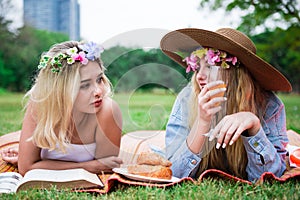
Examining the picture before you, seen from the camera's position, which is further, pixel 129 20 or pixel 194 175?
pixel 129 20

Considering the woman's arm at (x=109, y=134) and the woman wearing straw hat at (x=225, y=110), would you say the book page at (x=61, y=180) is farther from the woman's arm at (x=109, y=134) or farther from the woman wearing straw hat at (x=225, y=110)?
the woman wearing straw hat at (x=225, y=110)

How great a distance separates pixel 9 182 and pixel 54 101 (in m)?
0.42

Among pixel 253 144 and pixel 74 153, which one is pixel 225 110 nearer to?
pixel 253 144

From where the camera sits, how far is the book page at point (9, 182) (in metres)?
1.72

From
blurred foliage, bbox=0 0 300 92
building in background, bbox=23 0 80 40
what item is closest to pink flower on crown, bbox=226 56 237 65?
blurred foliage, bbox=0 0 300 92

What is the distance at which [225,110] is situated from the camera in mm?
1819

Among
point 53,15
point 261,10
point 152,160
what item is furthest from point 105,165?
point 261,10

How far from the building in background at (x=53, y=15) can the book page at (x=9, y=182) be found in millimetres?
6719

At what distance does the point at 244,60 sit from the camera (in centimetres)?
179

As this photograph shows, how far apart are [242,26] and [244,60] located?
1053 cm

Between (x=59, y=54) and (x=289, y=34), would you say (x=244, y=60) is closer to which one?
(x=59, y=54)

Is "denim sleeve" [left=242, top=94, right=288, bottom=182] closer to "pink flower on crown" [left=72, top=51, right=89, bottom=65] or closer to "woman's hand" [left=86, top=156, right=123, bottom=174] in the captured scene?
"woman's hand" [left=86, top=156, right=123, bottom=174]

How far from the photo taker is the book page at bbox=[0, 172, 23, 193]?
1.72 metres

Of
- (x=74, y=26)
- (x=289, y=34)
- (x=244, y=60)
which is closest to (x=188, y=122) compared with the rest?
(x=244, y=60)
